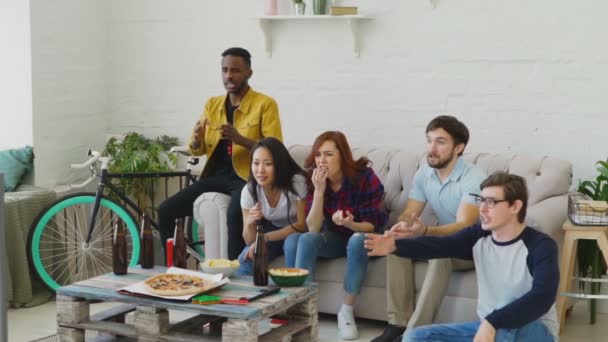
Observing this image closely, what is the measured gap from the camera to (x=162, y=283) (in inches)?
→ 158

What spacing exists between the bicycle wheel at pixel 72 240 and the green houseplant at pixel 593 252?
92.7 inches

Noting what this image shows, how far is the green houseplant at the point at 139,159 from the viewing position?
5.99 m

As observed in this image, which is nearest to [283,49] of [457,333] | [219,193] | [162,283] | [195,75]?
[195,75]

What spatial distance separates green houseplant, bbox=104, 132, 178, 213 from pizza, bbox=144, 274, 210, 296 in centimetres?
197

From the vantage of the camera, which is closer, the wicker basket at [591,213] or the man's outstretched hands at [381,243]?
the man's outstretched hands at [381,243]

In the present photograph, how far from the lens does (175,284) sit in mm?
3996

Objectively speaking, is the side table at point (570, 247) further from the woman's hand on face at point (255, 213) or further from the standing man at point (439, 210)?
the woman's hand on face at point (255, 213)

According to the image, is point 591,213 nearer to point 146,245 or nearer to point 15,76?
point 146,245

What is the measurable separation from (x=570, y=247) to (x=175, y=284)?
1.79 meters

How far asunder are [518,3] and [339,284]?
Answer: 5.72 feet

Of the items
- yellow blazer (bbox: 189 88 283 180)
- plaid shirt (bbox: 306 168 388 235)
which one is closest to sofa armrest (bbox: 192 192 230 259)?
yellow blazer (bbox: 189 88 283 180)

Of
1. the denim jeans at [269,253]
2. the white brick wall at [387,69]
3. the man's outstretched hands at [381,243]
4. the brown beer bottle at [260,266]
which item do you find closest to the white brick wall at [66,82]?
the white brick wall at [387,69]

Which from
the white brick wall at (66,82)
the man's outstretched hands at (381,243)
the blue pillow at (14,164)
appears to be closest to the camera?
the man's outstretched hands at (381,243)

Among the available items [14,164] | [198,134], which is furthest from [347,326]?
[14,164]
